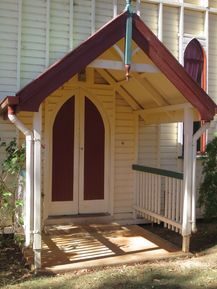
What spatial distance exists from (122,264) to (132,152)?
10.4 feet

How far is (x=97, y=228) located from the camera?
843 centimetres

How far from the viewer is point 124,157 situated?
9.10 metres

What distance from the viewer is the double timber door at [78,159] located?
8.73 metres

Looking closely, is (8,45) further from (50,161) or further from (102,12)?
(50,161)

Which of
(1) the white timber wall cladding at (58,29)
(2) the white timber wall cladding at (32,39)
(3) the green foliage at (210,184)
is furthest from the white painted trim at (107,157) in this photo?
(3) the green foliage at (210,184)

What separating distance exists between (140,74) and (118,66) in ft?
3.28

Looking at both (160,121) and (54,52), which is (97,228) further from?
(54,52)

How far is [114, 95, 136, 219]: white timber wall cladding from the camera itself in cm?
904

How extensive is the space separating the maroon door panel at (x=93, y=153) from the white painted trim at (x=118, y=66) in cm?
267

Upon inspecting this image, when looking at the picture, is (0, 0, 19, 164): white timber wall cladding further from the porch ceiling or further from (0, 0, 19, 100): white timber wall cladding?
the porch ceiling

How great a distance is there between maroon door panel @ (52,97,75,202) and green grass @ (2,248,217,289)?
2.80 m

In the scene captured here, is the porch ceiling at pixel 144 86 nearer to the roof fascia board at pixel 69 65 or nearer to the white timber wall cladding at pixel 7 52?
the roof fascia board at pixel 69 65

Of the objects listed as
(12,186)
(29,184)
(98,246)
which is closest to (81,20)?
(12,186)

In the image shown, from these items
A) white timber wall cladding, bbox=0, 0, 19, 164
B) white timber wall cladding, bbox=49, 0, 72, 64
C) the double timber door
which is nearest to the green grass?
the double timber door
